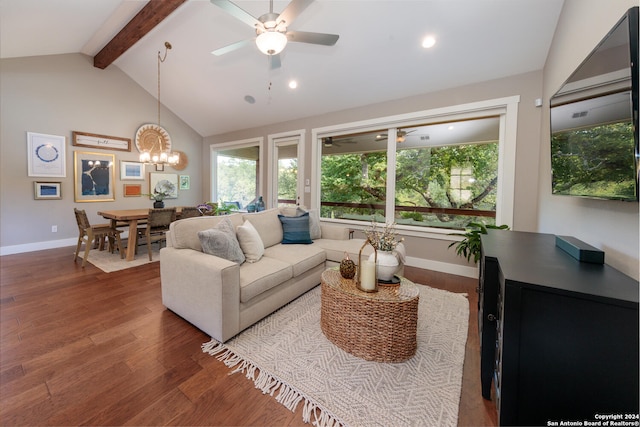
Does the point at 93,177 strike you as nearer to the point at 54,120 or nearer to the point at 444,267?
the point at 54,120

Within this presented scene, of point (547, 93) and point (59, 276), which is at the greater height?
point (547, 93)

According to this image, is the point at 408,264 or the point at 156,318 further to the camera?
the point at 408,264

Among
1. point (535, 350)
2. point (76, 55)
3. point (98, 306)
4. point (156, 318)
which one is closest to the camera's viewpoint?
point (535, 350)

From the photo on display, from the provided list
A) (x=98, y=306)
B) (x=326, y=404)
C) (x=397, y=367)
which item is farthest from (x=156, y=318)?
(x=397, y=367)

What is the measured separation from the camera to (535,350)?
89 cm

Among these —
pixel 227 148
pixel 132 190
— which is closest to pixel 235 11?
pixel 227 148

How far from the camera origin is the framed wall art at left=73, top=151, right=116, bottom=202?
15.5ft

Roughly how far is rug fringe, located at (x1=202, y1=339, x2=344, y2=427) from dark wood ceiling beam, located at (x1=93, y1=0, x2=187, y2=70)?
13.2ft

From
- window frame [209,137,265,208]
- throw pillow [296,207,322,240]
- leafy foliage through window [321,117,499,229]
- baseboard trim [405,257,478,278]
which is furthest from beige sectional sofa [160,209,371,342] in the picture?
window frame [209,137,265,208]

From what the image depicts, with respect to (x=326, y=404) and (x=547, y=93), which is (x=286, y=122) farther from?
(x=326, y=404)

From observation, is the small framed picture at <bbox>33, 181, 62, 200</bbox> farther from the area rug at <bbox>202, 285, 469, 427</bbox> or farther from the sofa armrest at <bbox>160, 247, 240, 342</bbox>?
the area rug at <bbox>202, 285, 469, 427</bbox>

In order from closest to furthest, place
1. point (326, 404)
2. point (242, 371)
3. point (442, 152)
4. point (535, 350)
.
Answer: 1. point (535, 350)
2. point (326, 404)
3. point (242, 371)
4. point (442, 152)

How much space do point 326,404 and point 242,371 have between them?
60 cm

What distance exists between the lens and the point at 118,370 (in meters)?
1.61
